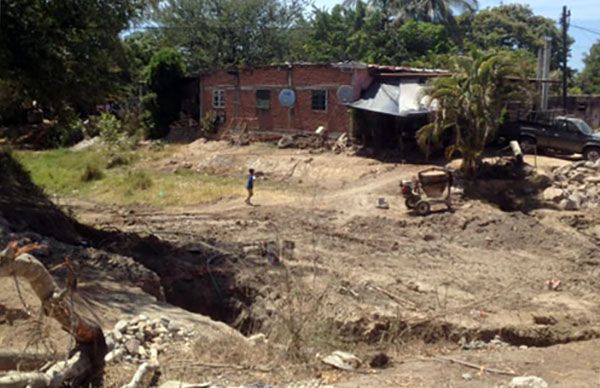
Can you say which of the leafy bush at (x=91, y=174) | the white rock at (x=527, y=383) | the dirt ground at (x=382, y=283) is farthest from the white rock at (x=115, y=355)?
the leafy bush at (x=91, y=174)

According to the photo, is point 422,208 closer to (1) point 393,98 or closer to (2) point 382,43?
(1) point 393,98

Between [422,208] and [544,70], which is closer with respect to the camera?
[422,208]

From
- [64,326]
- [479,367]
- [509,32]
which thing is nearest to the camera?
[64,326]

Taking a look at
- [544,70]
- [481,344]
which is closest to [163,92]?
[544,70]

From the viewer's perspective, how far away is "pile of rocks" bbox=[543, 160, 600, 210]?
2219 centimetres

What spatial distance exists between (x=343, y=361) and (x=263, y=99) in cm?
2599

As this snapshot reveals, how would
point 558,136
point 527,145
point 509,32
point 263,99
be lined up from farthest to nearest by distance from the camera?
1. point 509,32
2. point 263,99
3. point 527,145
4. point 558,136

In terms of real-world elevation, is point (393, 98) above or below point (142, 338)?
above

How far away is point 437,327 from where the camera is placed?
43.0 feet

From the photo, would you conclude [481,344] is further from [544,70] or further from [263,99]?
[263,99]

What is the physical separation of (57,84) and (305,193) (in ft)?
34.1

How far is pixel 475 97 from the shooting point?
22375 mm

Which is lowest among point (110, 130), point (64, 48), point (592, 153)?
point (592, 153)

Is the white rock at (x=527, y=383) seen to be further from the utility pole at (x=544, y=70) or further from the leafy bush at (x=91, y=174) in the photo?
the utility pole at (x=544, y=70)
